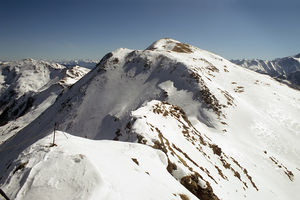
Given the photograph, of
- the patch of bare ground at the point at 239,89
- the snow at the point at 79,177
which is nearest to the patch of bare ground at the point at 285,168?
the snow at the point at 79,177

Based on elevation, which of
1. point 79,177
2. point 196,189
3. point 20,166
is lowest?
point 196,189

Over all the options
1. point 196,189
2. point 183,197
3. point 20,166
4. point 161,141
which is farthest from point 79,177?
point 161,141

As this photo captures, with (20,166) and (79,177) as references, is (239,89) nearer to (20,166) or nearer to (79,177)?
(79,177)

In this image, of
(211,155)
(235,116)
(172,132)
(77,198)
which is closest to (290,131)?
(235,116)

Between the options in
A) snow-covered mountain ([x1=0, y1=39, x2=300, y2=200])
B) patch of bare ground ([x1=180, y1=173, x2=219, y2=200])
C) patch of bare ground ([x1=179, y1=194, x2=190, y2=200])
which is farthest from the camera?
patch of bare ground ([x1=180, y1=173, x2=219, y2=200])

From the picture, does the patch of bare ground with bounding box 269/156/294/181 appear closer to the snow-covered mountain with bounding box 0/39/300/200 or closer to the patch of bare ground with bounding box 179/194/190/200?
the snow-covered mountain with bounding box 0/39/300/200

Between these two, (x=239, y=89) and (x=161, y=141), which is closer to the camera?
(x=161, y=141)

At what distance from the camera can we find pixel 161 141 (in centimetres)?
1781

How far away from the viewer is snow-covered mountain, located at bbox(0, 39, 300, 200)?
8.77m

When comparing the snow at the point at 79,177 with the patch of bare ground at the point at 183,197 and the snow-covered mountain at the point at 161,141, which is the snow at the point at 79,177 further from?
the patch of bare ground at the point at 183,197

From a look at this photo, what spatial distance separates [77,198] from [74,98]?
5138 centimetres

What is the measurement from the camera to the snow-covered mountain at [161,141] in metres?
8.77

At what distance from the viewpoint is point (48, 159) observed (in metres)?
9.19

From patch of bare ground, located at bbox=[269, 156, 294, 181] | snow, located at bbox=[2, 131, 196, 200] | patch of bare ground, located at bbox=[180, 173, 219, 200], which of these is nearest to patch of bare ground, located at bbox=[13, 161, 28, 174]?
snow, located at bbox=[2, 131, 196, 200]
